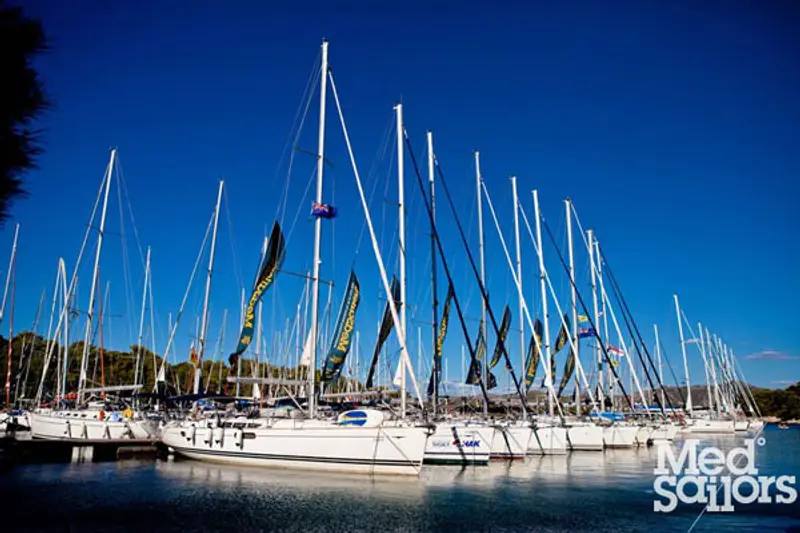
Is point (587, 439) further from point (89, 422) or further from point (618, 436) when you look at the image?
point (89, 422)

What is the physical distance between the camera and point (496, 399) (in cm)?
5459

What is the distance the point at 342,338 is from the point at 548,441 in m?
18.3

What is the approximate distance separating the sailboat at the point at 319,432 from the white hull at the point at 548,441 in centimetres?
1447

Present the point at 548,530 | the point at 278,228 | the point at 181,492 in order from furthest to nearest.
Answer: the point at 278,228 < the point at 181,492 < the point at 548,530

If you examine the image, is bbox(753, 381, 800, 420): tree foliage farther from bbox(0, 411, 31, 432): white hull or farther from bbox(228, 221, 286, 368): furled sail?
bbox(0, 411, 31, 432): white hull

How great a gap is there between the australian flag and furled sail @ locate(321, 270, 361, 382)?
3.83 m

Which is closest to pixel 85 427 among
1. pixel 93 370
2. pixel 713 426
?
pixel 93 370

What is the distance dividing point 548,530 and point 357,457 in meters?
9.37

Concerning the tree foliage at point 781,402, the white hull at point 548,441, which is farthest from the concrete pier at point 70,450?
the tree foliage at point 781,402

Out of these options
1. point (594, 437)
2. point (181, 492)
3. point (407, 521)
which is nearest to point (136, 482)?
point (181, 492)

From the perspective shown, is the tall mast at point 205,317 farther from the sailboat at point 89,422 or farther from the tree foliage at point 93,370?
the tree foliage at point 93,370

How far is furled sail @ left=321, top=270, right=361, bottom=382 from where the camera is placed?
2542 centimetres

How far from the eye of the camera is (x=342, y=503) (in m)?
19.5

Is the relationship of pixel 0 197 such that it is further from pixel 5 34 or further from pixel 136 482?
pixel 136 482
